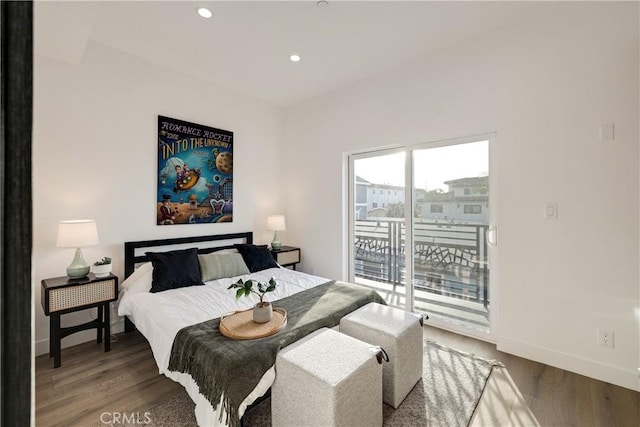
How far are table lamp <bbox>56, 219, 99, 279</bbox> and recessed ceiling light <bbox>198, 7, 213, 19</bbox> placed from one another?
6.75 ft

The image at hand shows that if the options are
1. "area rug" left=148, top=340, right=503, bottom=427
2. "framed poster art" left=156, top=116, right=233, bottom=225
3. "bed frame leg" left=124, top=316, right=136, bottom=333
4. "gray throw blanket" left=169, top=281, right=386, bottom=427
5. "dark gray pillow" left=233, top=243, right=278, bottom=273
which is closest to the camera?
"gray throw blanket" left=169, top=281, right=386, bottom=427

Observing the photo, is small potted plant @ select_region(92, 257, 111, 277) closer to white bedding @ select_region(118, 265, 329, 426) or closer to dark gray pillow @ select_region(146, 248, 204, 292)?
white bedding @ select_region(118, 265, 329, 426)

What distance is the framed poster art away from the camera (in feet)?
11.0

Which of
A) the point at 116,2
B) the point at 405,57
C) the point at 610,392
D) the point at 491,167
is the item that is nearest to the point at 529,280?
the point at 610,392

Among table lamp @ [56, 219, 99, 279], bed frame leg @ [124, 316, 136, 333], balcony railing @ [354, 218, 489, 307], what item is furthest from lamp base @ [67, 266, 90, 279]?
balcony railing @ [354, 218, 489, 307]

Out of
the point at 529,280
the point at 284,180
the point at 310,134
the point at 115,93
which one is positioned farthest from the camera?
the point at 284,180

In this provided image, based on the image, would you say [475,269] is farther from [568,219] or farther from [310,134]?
[310,134]

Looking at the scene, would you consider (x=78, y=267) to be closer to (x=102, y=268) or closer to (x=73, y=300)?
(x=102, y=268)

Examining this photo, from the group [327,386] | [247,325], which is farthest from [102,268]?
[327,386]

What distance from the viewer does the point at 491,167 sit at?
2828 millimetres

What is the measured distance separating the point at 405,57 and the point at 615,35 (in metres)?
1.68

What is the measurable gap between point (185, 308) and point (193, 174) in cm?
181

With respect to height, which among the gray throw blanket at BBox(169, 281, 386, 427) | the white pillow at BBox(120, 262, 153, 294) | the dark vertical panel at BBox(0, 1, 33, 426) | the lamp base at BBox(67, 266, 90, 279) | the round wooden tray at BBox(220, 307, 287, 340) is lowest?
the gray throw blanket at BBox(169, 281, 386, 427)

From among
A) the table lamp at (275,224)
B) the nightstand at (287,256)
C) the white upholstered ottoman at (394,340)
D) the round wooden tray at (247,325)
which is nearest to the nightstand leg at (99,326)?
the round wooden tray at (247,325)
